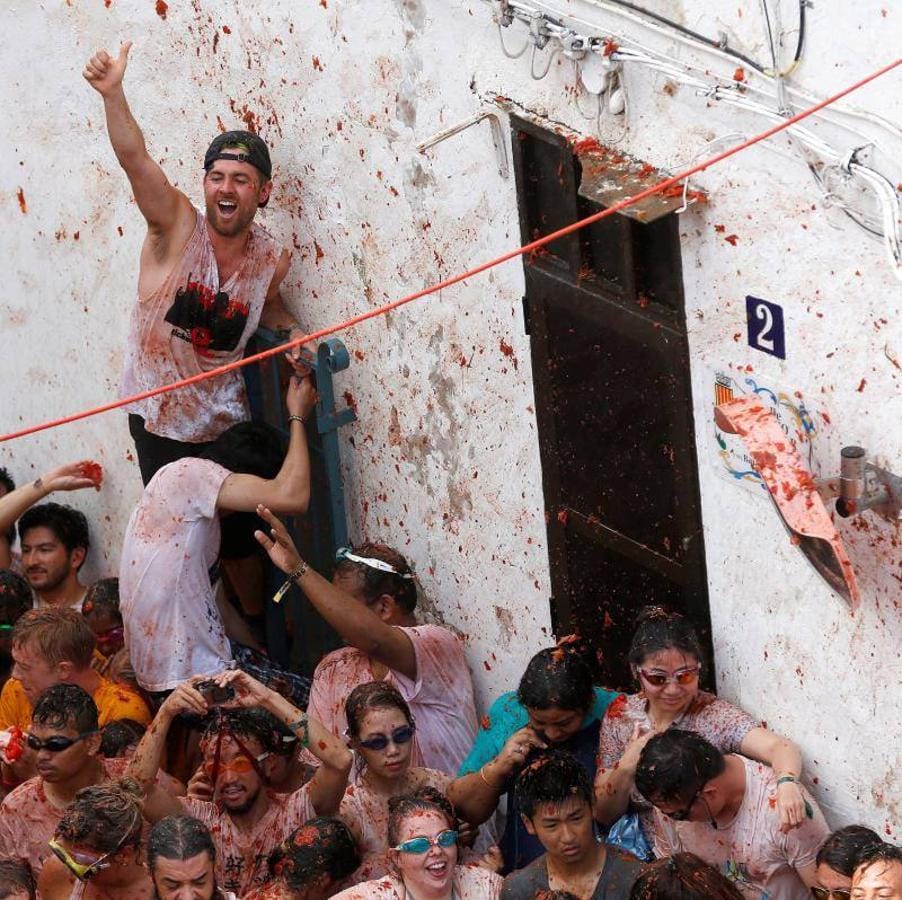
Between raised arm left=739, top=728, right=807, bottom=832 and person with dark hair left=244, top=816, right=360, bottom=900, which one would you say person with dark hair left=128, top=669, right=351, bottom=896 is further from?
raised arm left=739, top=728, right=807, bottom=832

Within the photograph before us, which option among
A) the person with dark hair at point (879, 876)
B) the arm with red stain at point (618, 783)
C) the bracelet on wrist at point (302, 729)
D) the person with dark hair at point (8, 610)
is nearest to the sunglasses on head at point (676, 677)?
the arm with red stain at point (618, 783)

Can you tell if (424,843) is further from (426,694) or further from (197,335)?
(197,335)

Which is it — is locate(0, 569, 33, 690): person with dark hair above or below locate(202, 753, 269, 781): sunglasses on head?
below

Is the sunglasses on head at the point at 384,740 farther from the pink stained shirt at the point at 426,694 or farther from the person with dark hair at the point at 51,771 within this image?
the person with dark hair at the point at 51,771

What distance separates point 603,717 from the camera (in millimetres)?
6773

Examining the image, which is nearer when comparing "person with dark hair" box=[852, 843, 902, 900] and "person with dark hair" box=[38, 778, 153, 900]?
"person with dark hair" box=[852, 843, 902, 900]

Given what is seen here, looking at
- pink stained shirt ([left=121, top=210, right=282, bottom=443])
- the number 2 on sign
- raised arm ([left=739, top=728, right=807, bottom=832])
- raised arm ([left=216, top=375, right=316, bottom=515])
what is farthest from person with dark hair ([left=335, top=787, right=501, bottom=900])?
pink stained shirt ([left=121, top=210, right=282, bottom=443])

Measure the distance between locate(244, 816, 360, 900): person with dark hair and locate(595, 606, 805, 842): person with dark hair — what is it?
34.0 inches

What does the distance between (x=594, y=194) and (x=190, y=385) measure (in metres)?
2.47

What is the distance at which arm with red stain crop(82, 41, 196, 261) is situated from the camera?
7.36m

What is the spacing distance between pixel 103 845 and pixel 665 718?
189 centimetres

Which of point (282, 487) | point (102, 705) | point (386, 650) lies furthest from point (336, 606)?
point (102, 705)

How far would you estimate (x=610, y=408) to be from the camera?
22.2ft

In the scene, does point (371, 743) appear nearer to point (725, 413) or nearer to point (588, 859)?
point (588, 859)
